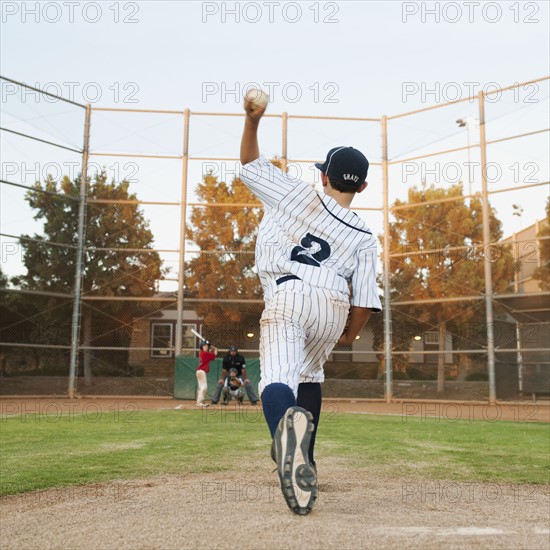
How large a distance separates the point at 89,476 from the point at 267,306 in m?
2.38

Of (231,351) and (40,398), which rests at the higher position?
(231,351)

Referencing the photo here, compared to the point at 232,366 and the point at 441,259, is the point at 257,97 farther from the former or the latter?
the point at 441,259

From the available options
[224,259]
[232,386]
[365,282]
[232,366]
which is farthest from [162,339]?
[365,282]

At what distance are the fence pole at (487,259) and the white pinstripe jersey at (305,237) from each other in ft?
46.9

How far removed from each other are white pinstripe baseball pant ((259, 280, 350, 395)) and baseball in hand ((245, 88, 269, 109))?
0.77 metres

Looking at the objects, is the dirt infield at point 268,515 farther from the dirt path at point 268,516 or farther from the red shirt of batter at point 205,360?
the red shirt of batter at point 205,360

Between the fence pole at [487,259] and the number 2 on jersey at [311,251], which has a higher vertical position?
the fence pole at [487,259]

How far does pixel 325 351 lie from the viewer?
10.5 ft

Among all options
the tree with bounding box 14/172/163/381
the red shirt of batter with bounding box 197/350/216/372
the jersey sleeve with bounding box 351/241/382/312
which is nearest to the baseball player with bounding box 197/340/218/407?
the red shirt of batter with bounding box 197/350/216/372

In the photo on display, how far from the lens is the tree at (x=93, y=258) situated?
17.7 meters

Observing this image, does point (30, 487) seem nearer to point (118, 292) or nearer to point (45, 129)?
point (118, 292)

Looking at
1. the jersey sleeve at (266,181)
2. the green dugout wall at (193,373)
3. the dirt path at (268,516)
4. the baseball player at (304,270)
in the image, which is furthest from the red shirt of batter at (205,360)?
the jersey sleeve at (266,181)

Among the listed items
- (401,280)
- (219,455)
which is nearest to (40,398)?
(401,280)

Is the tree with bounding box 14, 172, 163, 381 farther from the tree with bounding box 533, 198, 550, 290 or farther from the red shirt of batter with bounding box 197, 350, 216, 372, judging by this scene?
the tree with bounding box 533, 198, 550, 290
